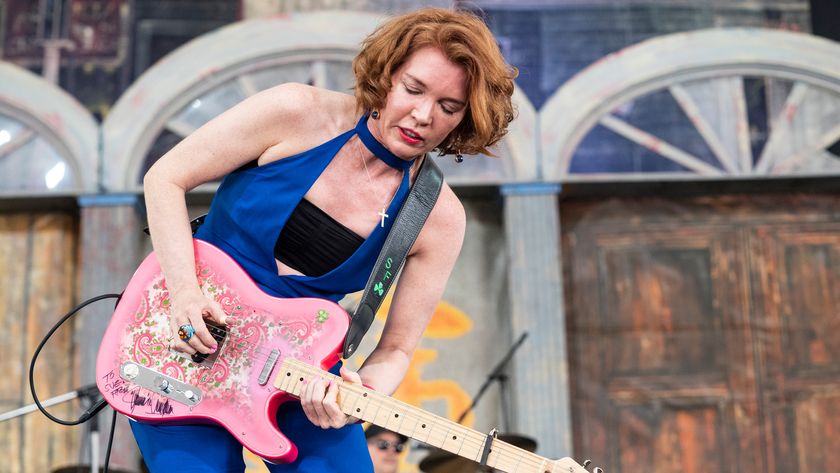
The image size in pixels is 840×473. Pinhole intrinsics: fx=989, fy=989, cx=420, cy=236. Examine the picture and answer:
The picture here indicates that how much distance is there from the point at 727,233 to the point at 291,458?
520cm

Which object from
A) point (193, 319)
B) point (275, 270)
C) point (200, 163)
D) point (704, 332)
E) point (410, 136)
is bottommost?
point (193, 319)

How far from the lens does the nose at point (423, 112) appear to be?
6.65ft

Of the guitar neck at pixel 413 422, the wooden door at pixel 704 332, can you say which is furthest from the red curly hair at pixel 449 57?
the wooden door at pixel 704 332

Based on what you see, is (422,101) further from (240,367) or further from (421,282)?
(240,367)

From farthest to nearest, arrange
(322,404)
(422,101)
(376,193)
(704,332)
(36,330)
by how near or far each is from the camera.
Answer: (704,332) → (36,330) → (376,193) → (422,101) → (322,404)

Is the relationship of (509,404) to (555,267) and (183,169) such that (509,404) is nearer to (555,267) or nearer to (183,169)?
(555,267)

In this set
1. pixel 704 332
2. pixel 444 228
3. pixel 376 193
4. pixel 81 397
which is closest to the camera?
pixel 376 193

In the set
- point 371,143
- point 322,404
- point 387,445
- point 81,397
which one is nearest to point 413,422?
point 322,404

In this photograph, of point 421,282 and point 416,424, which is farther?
point 421,282

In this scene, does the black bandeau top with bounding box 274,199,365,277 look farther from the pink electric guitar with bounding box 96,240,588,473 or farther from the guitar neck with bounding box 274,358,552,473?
the guitar neck with bounding box 274,358,552,473

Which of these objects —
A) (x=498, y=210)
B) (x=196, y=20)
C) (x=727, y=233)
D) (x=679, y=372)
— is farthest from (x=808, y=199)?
(x=196, y=20)

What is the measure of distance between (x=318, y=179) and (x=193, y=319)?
1.28 feet

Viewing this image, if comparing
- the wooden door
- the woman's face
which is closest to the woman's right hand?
the woman's face

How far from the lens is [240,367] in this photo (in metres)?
2.00
